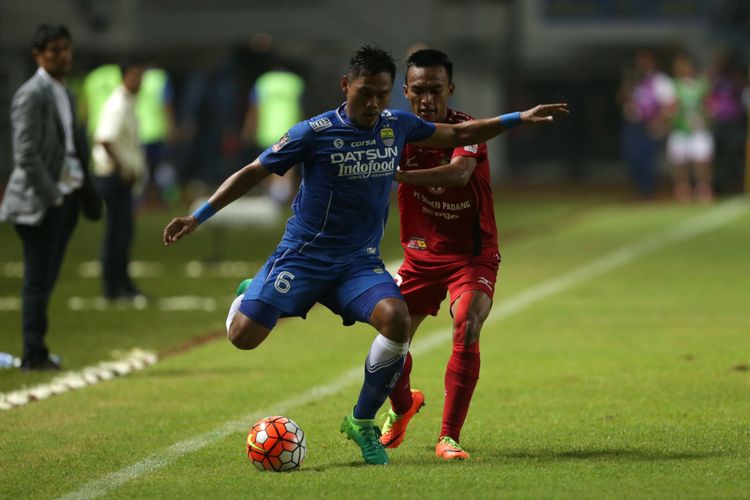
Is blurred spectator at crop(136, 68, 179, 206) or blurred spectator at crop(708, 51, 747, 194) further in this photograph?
blurred spectator at crop(708, 51, 747, 194)

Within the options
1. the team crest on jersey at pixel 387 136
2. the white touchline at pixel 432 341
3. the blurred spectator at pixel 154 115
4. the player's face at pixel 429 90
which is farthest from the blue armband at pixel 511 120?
the blurred spectator at pixel 154 115

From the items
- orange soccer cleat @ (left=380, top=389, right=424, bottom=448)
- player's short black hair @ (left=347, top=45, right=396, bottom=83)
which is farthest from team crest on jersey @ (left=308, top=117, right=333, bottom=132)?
orange soccer cleat @ (left=380, top=389, right=424, bottom=448)

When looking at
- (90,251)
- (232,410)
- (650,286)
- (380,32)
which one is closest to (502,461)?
(232,410)

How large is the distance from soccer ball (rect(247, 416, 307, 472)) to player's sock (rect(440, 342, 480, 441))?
0.74 meters

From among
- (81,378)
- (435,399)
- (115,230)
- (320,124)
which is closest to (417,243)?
(320,124)

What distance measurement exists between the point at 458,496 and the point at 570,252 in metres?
13.6

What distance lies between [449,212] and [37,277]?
147 inches

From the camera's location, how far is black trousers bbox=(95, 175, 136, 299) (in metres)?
14.9

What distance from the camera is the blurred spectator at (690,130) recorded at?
2991 centimetres

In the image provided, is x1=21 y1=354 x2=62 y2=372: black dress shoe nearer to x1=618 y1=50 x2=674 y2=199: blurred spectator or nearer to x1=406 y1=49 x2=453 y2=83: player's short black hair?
x1=406 y1=49 x2=453 y2=83: player's short black hair

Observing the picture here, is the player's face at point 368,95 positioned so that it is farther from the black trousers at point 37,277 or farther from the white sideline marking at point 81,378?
the black trousers at point 37,277

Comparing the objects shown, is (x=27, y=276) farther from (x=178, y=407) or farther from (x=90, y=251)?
(x=90, y=251)

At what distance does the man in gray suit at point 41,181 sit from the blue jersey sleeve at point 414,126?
147 inches

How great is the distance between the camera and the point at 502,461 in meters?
7.54
